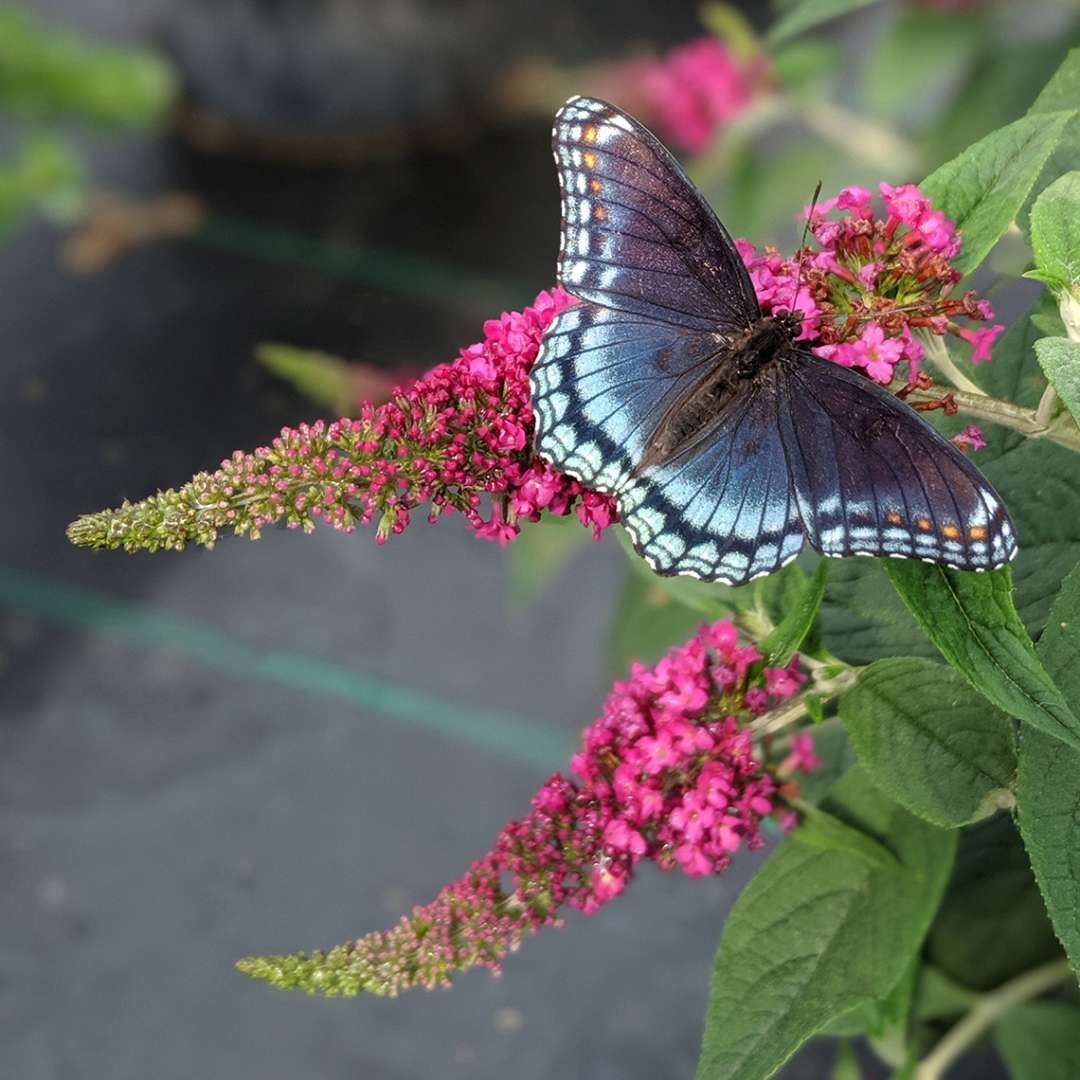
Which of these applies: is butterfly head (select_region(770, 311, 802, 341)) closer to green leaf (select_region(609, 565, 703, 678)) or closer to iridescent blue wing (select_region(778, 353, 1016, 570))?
iridescent blue wing (select_region(778, 353, 1016, 570))

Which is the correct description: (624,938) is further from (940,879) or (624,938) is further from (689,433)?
(689,433)

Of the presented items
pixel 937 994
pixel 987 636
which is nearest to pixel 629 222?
pixel 987 636

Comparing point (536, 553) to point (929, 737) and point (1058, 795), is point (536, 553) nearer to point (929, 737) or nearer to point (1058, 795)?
point (929, 737)

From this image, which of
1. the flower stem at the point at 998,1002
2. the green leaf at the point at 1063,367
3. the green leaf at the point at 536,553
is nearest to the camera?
the green leaf at the point at 1063,367

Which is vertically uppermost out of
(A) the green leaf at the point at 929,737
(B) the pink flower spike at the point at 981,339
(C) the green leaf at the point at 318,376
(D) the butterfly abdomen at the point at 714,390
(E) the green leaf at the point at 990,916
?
(C) the green leaf at the point at 318,376

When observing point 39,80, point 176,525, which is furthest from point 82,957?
point 39,80

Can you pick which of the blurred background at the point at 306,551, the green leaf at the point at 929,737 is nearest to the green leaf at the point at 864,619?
the green leaf at the point at 929,737

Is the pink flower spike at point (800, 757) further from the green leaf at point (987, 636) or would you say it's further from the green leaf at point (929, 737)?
the green leaf at point (987, 636)
